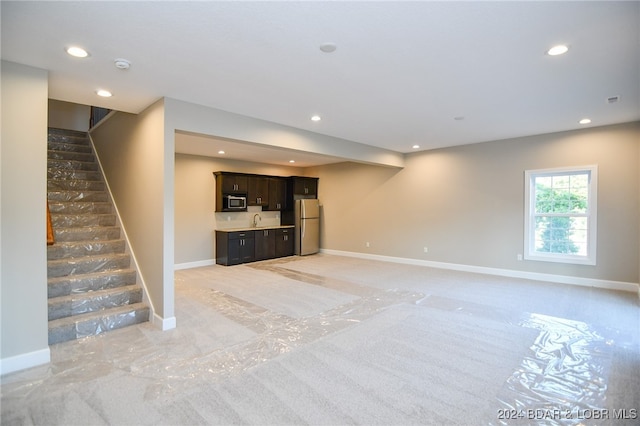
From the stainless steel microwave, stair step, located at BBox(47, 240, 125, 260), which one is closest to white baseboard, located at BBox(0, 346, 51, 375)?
stair step, located at BBox(47, 240, 125, 260)

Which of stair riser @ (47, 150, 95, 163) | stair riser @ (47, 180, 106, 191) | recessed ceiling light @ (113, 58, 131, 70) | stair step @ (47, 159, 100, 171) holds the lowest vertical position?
stair riser @ (47, 180, 106, 191)

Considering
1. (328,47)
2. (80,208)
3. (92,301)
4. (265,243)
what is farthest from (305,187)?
(328,47)

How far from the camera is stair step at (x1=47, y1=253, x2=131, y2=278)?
149 inches

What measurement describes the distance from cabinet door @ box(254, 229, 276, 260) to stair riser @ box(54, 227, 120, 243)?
11.7 ft

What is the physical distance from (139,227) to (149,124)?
1.33m

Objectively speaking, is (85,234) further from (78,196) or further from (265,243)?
(265,243)

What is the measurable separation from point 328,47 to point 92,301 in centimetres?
372

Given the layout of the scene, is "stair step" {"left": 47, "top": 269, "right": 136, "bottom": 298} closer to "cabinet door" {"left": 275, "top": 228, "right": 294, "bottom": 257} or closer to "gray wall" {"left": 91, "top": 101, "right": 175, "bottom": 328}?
"gray wall" {"left": 91, "top": 101, "right": 175, "bottom": 328}

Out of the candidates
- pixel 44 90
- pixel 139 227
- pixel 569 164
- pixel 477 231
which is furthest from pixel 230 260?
pixel 569 164

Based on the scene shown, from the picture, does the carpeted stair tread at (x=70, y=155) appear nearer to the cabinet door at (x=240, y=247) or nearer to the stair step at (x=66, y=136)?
the stair step at (x=66, y=136)

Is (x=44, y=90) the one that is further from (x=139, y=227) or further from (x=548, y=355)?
(x=548, y=355)

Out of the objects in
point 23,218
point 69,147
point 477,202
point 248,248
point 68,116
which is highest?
point 68,116

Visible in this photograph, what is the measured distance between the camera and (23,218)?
107 inches

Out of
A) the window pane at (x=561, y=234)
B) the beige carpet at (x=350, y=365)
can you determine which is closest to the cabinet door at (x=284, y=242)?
the beige carpet at (x=350, y=365)
